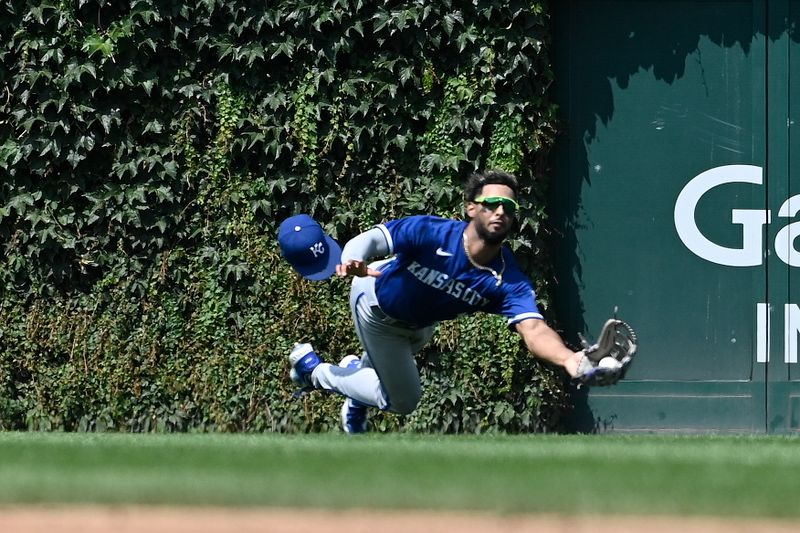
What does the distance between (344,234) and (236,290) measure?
0.91 metres

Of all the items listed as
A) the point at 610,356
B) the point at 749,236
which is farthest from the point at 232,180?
the point at 610,356

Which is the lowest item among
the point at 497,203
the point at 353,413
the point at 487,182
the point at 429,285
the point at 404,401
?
the point at 353,413

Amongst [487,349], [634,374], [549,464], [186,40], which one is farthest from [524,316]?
[186,40]

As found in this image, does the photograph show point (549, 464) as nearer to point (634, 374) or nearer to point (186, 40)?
point (634, 374)

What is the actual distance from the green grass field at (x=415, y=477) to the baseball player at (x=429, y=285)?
2.75ft

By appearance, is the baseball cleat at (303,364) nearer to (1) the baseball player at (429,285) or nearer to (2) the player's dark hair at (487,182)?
(1) the baseball player at (429,285)

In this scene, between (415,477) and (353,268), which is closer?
(415,477)

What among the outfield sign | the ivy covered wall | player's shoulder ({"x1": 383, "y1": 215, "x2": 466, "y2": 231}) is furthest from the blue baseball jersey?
the outfield sign

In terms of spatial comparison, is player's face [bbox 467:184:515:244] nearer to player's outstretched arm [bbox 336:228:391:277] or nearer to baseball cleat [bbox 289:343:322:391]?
player's outstretched arm [bbox 336:228:391:277]

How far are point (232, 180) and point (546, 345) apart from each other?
3.69m

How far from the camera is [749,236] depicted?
9.79 m

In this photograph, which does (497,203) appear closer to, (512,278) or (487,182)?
(487,182)

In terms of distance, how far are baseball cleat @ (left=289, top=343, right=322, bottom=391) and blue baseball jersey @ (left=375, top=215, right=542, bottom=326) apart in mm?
1127

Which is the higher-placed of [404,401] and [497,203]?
[497,203]
